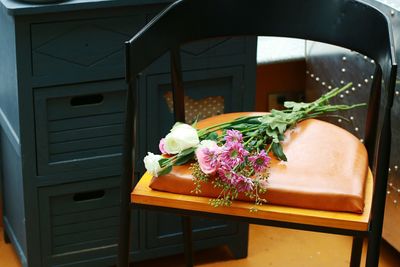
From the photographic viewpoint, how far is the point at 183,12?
1797 mm

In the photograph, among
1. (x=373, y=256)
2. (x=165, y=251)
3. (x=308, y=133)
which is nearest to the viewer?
(x=373, y=256)

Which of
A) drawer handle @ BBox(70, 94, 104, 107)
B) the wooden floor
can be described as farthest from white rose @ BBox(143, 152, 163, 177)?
the wooden floor

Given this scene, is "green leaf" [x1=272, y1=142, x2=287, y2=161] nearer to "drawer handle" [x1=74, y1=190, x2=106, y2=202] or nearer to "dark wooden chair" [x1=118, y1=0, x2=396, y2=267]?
"dark wooden chair" [x1=118, y1=0, x2=396, y2=267]

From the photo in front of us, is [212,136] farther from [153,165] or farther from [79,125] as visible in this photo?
[79,125]

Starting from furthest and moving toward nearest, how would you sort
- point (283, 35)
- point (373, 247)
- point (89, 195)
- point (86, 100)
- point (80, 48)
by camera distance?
1. point (89, 195)
2. point (86, 100)
3. point (80, 48)
4. point (283, 35)
5. point (373, 247)

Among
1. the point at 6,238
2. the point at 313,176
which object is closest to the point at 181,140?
the point at 313,176

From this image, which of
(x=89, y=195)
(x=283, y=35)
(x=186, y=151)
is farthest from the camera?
(x=89, y=195)

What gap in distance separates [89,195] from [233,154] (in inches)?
29.3

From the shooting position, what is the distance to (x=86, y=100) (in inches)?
84.0

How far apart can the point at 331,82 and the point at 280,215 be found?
3.08 ft

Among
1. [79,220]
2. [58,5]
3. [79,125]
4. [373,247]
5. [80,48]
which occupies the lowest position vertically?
[79,220]

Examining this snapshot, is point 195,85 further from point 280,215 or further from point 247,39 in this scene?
point 280,215

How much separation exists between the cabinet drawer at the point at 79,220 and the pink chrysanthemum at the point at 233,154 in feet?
2.06

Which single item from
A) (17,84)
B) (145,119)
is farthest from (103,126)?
(17,84)
